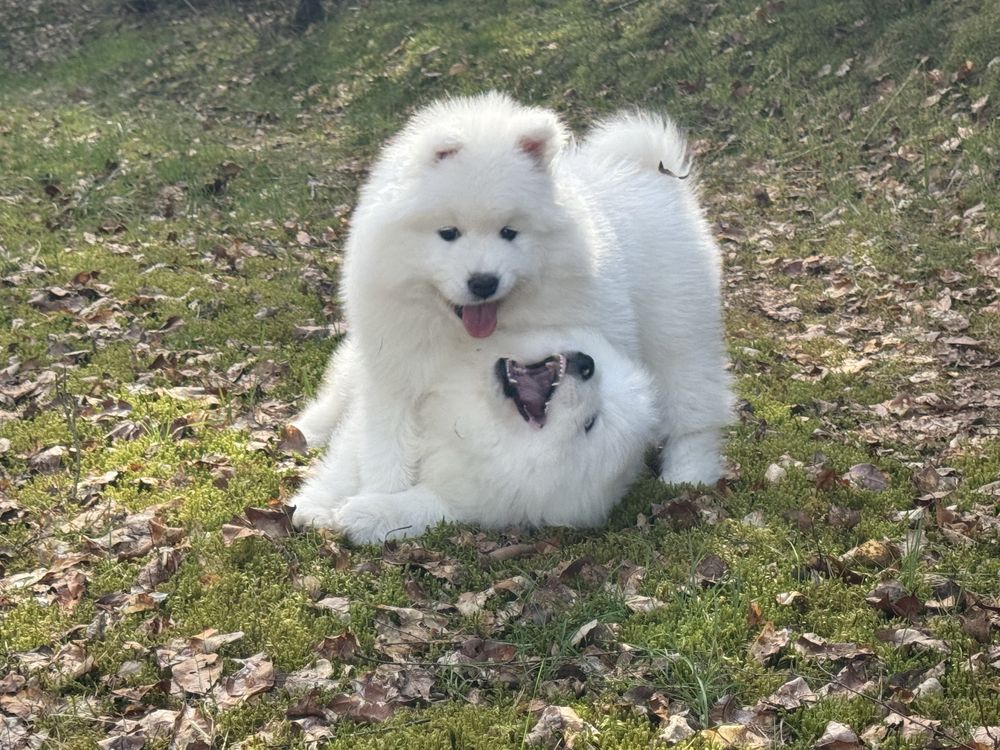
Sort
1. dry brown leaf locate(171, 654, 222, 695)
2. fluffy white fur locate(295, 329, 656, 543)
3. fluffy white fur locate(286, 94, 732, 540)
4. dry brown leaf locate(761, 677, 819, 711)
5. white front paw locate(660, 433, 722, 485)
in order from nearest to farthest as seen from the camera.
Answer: dry brown leaf locate(761, 677, 819, 711), dry brown leaf locate(171, 654, 222, 695), fluffy white fur locate(286, 94, 732, 540), fluffy white fur locate(295, 329, 656, 543), white front paw locate(660, 433, 722, 485)

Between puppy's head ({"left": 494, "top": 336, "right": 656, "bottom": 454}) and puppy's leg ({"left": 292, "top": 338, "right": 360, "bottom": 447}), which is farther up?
puppy's head ({"left": 494, "top": 336, "right": 656, "bottom": 454})

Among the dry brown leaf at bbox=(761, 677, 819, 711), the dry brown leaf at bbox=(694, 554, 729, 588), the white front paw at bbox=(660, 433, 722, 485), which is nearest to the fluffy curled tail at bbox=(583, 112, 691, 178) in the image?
the white front paw at bbox=(660, 433, 722, 485)

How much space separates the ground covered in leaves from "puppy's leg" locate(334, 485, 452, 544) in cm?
10

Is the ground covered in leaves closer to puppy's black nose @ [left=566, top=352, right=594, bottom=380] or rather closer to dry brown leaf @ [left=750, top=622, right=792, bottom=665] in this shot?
dry brown leaf @ [left=750, top=622, right=792, bottom=665]

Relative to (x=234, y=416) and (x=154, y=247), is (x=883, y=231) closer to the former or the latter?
(x=234, y=416)

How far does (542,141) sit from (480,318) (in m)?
0.77

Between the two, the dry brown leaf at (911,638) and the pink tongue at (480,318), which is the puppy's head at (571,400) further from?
the dry brown leaf at (911,638)

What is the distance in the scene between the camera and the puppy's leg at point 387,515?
409cm

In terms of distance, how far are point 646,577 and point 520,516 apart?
0.62 meters

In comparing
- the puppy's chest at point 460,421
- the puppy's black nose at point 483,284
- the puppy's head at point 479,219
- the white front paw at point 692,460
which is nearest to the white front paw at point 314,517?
the puppy's chest at point 460,421

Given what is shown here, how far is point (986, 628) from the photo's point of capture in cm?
338

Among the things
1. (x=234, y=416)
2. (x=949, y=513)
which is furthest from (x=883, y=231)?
(x=234, y=416)

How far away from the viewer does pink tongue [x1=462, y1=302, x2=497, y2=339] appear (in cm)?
405

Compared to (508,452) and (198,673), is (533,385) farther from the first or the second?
(198,673)
